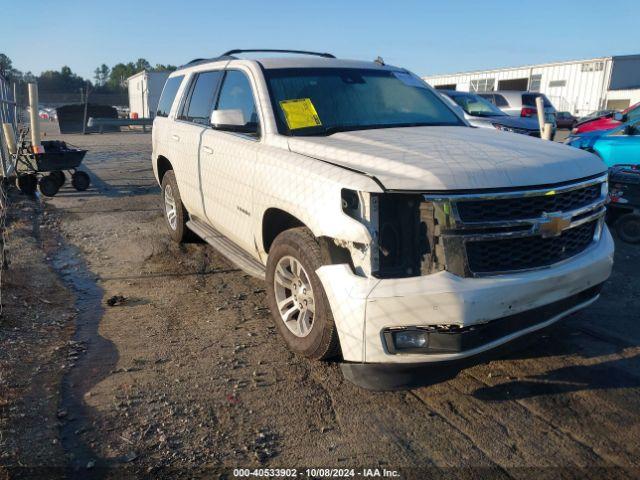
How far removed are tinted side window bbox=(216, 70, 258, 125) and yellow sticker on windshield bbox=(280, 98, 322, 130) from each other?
0.27 meters

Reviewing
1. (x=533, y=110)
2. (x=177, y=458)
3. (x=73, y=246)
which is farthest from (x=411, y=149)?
(x=533, y=110)

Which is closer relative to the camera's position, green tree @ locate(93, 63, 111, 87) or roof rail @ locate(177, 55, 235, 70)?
roof rail @ locate(177, 55, 235, 70)

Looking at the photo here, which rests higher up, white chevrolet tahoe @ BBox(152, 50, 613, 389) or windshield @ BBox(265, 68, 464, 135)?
windshield @ BBox(265, 68, 464, 135)

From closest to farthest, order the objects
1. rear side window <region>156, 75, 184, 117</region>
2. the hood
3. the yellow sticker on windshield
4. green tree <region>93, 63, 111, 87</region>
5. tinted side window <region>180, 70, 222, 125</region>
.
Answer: the hood < the yellow sticker on windshield < tinted side window <region>180, 70, 222, 125</region> < rear side window <region>156, 75, 184, 117</region> < green tree <region>93, 63, 111, 87</region>

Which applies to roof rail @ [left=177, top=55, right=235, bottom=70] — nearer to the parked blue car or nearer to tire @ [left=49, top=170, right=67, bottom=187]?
tire @ [left=49, top=170, right=67, bottom=187]

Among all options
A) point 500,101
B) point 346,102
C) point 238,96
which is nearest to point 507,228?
point 346,102

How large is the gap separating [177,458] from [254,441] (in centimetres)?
39

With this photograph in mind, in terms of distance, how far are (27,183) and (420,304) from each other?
8975mm

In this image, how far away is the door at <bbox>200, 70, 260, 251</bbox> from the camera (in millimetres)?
4016

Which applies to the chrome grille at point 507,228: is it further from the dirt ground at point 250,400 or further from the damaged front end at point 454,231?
the dirt ground at point 250,400

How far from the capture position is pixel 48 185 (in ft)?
30.9

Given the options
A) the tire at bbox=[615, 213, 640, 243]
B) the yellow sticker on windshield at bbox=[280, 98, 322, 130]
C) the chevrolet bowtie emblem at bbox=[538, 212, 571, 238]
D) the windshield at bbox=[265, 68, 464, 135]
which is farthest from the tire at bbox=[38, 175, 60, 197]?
the tire at bbox=[615, 213, 640, 243]

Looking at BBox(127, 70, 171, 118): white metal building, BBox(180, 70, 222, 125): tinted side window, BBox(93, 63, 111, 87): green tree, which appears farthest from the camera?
BBox(93, 63, 111, 87): green tree

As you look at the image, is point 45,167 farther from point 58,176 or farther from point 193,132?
point 193,132
